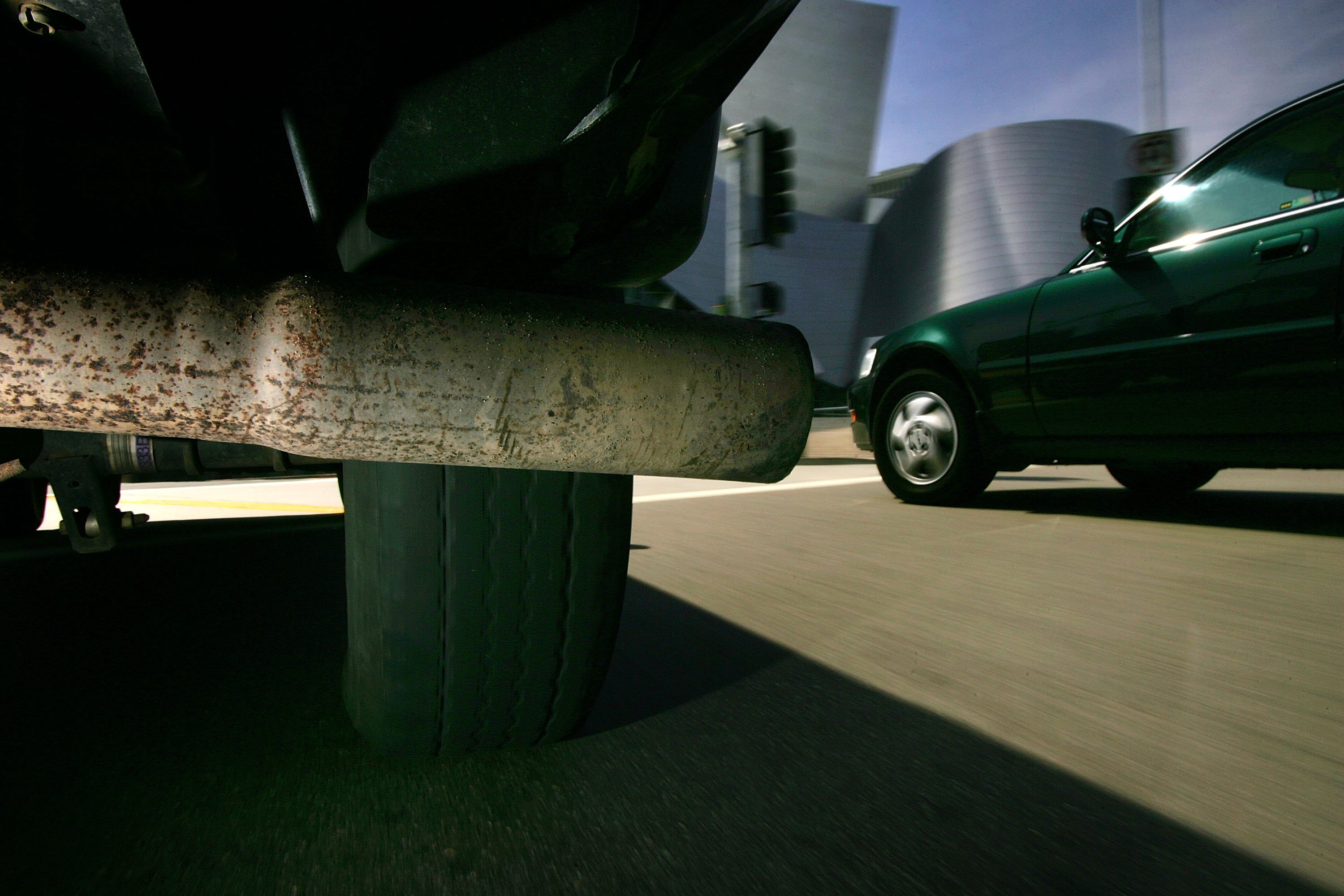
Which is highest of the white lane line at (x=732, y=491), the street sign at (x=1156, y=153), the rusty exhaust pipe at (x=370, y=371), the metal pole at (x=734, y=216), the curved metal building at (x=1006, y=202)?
the curved metal building at (x=1006, y=202)

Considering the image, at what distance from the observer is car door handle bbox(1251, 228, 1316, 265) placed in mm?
3064

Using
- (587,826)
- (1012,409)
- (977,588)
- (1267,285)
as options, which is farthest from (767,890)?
(1012,409)

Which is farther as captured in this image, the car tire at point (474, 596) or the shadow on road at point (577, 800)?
the car tire at point (474, 596)

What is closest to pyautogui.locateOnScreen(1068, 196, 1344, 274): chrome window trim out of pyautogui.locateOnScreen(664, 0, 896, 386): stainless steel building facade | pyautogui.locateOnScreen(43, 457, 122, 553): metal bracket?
pyautogui.locateOnScreen(43, 457, 122, 553): metal bracket

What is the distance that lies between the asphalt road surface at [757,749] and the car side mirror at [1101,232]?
1.56m

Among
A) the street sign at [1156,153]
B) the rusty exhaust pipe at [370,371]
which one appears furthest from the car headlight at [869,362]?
the street sign at [1156,153]

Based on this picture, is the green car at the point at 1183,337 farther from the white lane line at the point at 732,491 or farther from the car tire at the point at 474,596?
the car tire at the point at 474,596

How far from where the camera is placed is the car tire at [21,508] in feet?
13.4

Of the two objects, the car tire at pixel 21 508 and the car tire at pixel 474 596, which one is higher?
the car tire at pixel 474 596

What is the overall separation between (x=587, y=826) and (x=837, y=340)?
49430mm

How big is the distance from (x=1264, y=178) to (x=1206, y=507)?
208cm

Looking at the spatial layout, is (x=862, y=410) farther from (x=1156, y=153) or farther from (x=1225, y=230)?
(x=1156, y=153)

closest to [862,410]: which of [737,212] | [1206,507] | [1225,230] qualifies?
[1206,507]

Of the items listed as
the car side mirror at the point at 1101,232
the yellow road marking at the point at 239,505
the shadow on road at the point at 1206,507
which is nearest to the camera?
the car side mirror at the point at 1101,232
